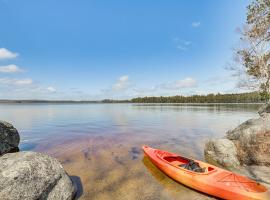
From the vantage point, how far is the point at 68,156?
14797mm

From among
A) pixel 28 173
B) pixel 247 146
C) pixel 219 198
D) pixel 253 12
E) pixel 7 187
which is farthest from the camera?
pixel 253 12

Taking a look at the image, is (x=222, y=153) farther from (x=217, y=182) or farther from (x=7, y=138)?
(x=7, y=138)

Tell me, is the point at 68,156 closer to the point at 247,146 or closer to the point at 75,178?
the point at 75,178

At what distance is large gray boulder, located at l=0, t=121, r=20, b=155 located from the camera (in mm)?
14384

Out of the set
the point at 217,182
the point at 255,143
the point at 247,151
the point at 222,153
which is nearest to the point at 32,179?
the point at 217,182

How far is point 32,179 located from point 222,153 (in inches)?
428

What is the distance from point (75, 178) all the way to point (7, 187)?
461 centimetres

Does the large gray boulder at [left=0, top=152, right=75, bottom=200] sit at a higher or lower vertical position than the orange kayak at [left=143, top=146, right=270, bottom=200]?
higher

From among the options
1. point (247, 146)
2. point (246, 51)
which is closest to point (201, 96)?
point (246, 51)

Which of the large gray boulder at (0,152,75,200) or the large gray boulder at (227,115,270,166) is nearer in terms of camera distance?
the large gray boulder at (0,152,75,200)

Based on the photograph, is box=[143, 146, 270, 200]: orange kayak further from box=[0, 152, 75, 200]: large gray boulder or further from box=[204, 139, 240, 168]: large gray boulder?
box=[0, 152, 75, 200]: large gray boulder

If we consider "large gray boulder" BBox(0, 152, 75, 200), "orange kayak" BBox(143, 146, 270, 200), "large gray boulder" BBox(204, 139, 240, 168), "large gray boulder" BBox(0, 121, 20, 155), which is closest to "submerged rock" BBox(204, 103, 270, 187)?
"large gray boulder" BBox(204, 139, 240, 168)

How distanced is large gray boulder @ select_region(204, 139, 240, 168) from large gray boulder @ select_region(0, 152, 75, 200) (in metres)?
9.15

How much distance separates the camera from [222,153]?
12.5 metres
